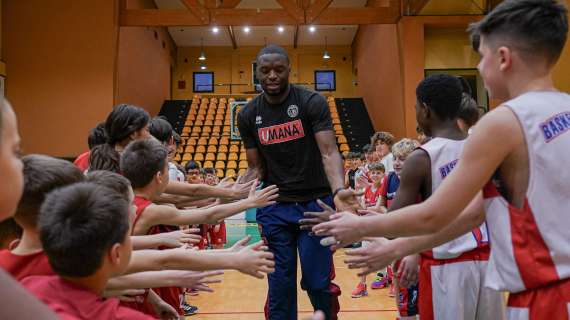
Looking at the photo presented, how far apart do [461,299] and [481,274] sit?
0.16 meters

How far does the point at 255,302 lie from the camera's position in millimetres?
5840

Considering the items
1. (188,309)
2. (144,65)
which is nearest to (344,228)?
(188,309)

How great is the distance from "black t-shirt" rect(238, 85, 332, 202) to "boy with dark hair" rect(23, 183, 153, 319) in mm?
2190

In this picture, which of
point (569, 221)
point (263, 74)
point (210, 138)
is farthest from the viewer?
point (210, 138)

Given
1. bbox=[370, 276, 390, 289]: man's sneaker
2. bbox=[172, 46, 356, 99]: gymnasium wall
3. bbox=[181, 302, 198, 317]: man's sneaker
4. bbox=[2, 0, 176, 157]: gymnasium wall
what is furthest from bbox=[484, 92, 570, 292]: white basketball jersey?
bbox=[172, 46, 356, 99]: gymnasium wall

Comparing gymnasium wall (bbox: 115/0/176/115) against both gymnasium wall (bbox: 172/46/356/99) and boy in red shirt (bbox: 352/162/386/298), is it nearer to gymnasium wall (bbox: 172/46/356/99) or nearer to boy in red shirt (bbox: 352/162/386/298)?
gymnasium wall (bbox: 172/46/356/99)

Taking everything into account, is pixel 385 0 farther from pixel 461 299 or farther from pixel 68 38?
pixel 461 299

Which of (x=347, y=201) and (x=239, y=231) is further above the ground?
(x=347, y=201)

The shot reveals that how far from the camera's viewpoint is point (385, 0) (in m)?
15.6

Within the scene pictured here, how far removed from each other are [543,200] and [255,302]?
15.0 ft

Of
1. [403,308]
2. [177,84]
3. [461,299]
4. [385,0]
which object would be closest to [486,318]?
[461,299]

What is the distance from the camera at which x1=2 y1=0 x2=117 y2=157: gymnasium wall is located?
→ 14516 mm

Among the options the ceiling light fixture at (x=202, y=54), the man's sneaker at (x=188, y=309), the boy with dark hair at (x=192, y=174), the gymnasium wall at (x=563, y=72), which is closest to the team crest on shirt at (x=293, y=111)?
the man's sneaker at (x=188, y=309)

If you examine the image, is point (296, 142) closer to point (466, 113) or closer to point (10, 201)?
point (466, 113)
